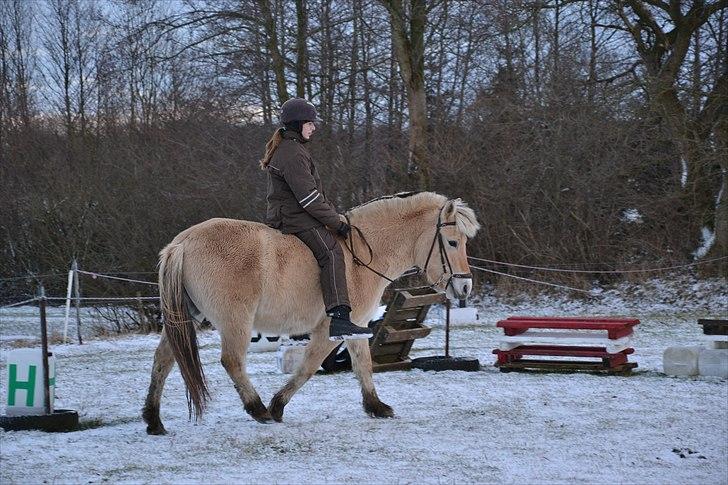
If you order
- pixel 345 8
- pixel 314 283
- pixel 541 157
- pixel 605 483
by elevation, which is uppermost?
pixel 345 8

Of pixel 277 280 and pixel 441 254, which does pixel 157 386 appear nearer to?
pixel 277 280

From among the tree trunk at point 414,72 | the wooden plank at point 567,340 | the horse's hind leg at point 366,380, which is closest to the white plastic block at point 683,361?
the wooden plank at point 567,340

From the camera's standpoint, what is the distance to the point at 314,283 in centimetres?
739

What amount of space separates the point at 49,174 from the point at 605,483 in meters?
24.9

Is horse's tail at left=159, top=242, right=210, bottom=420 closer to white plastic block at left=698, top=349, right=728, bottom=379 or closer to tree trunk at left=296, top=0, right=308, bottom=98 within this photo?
white plastic block at left=698, top=349, right=728, bottom=379

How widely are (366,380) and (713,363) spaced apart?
4.60 metres

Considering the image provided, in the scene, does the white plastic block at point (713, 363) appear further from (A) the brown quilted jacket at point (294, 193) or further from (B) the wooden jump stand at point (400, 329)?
(A) the brown quilted jacket at point (294, 193)

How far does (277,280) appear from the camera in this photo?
7.16 metres

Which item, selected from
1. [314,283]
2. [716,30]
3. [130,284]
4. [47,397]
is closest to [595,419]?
[314,283]

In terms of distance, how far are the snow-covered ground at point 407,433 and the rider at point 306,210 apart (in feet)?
3.33

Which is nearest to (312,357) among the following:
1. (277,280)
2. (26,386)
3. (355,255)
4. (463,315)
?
(277,280)

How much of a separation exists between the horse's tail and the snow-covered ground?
16.2 inches

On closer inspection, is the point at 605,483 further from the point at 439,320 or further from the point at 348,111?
the point at 348,111

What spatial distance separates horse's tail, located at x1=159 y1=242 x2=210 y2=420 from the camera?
6.79 m
